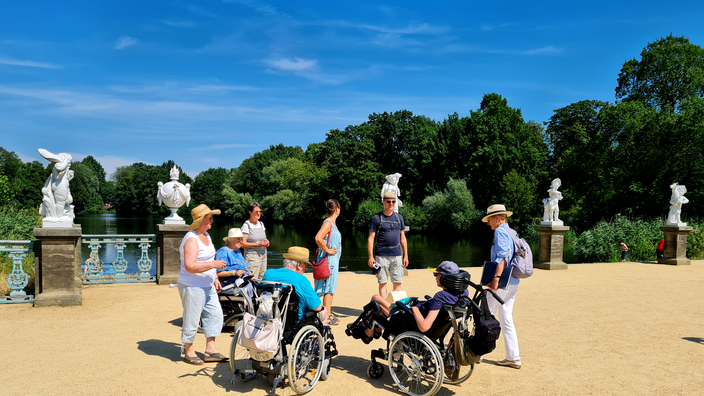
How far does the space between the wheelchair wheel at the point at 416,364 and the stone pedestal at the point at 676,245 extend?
12.7m

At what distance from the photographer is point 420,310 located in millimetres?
3875

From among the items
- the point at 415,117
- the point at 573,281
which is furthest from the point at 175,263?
the point at 415,117

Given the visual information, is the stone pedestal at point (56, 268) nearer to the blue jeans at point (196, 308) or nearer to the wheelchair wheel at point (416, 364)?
the blue jeans at point (196, 308)

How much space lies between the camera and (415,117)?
52.7 meters

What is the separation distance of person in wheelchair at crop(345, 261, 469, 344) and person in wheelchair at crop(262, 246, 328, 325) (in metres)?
0.48

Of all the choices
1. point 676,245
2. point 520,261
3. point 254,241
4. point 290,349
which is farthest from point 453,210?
point 290,349

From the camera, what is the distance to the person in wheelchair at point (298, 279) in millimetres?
3838

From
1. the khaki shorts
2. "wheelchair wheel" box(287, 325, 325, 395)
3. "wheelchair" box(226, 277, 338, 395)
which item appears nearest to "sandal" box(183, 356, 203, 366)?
"wheelchair" box(226, 277, 338, 395)

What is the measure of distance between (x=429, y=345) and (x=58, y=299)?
568 cm

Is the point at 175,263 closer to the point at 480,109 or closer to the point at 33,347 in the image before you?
the point at 33,347

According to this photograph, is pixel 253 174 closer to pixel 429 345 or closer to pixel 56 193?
pixel 56 193

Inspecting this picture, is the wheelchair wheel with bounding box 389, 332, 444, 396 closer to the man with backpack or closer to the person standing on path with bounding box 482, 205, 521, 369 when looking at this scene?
the person standing on path with bounding box 482, 205, 521, 369

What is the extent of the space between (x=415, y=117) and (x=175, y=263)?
154ft

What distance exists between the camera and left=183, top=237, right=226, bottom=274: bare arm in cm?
405
